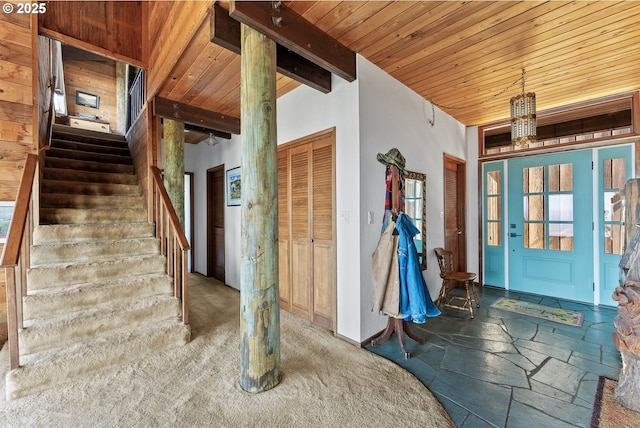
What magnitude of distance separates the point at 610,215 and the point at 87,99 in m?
9.81

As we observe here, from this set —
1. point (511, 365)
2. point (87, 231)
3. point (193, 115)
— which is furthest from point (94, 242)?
point (511, 365)

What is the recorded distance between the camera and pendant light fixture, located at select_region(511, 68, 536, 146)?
2.77 m

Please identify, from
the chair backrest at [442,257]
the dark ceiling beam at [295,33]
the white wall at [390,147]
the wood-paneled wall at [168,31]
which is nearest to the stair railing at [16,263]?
the wood-paneled wall at [168,31]

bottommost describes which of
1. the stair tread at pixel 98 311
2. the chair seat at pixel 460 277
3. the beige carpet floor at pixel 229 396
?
the beige carpet floor at pixel 229 396

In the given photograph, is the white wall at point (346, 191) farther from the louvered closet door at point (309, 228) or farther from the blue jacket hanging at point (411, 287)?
the blue jacket hanging at point (411, 287)

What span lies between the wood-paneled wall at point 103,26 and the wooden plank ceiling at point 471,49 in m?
0.71

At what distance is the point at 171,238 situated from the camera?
3.03 meters

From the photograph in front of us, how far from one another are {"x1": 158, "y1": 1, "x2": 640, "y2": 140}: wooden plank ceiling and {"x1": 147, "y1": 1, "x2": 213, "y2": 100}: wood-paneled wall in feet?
0.23

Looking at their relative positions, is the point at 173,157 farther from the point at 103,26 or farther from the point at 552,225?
the point at 552,225

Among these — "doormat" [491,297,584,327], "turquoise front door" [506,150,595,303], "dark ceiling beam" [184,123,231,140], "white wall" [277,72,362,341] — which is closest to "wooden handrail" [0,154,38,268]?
"dark ceiling beam" [184,123,231,140]

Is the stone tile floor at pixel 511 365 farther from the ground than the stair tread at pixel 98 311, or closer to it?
closer to it

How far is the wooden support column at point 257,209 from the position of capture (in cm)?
182

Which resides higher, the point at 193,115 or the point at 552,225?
the point at 193,115

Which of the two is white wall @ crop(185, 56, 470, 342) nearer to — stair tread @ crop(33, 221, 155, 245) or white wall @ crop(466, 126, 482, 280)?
white wall @ crop(466, 126, 482, 280)
